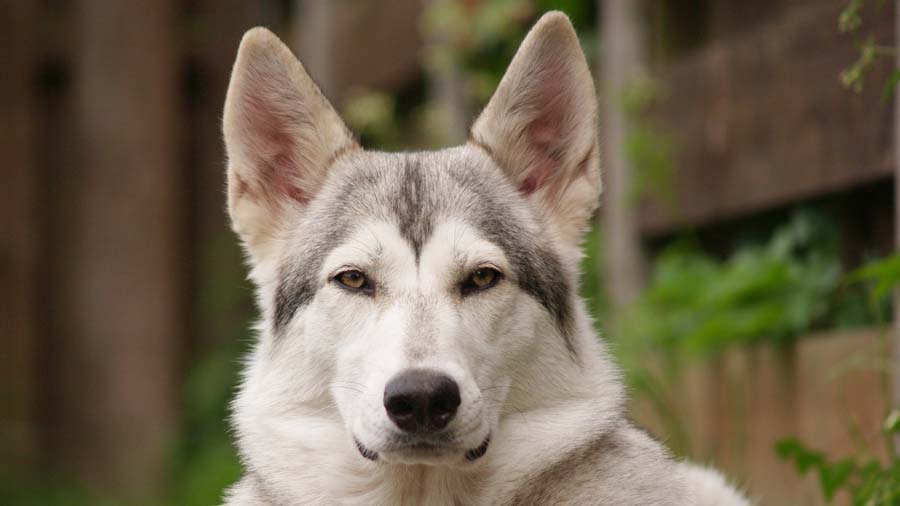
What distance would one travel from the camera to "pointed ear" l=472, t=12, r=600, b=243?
424 centimetres

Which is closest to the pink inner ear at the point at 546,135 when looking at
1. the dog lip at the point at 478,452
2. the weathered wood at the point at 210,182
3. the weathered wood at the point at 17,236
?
the dog lip at the point at 478,452

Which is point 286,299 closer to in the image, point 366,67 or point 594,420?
point 594,420

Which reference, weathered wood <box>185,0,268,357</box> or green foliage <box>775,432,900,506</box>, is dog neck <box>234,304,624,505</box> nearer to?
green foliage <box>775,432,900,506</box>

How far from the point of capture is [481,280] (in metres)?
3.87

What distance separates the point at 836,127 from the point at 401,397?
126 inches

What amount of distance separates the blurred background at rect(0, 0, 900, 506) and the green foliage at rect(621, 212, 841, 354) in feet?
0.05

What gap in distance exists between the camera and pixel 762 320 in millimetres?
5785

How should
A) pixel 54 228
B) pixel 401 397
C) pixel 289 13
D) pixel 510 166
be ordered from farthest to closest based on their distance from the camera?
pixel 289 13 → pixel 54 228 → pixel 510 166 → pixel 401 397

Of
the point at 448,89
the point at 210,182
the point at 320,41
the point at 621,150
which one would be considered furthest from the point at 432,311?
the point at 210,182

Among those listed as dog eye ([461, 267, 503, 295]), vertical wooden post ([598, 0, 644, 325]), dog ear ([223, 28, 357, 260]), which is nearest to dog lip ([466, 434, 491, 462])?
dog eye ([461, 267, 503, 295])

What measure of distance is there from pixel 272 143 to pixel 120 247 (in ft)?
23.3

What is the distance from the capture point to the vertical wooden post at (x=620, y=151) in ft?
23.6

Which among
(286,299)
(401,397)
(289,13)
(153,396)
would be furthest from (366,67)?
(401,397)

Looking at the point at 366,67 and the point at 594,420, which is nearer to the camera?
the point at 594,420
